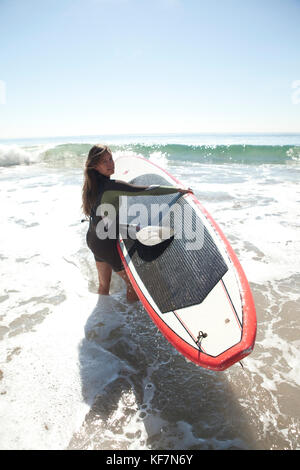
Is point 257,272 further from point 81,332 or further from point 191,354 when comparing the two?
point 81,332

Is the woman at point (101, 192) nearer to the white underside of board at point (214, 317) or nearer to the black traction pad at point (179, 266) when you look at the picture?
the black traction pad at point (179, 266)

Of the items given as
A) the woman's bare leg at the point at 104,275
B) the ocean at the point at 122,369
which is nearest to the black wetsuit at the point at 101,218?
the woman's bare leg at the point at 104,275

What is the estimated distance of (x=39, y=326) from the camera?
3104 mm

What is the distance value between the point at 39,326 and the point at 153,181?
294 centimetres

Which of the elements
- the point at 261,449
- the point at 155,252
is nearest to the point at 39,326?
the point at 155,252

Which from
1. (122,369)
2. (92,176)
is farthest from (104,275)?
(92,176)

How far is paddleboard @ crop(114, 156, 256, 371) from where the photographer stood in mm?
2066

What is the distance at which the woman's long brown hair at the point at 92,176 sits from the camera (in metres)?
2.65

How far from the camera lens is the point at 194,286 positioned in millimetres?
2633

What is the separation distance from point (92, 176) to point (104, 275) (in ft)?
4.25

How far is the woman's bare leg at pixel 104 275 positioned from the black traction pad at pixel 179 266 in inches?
13.9

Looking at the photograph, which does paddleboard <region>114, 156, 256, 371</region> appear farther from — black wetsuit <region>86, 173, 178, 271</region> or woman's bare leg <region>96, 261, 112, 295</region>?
woman's bare leg <region>96, 261, 112, 295</region>
